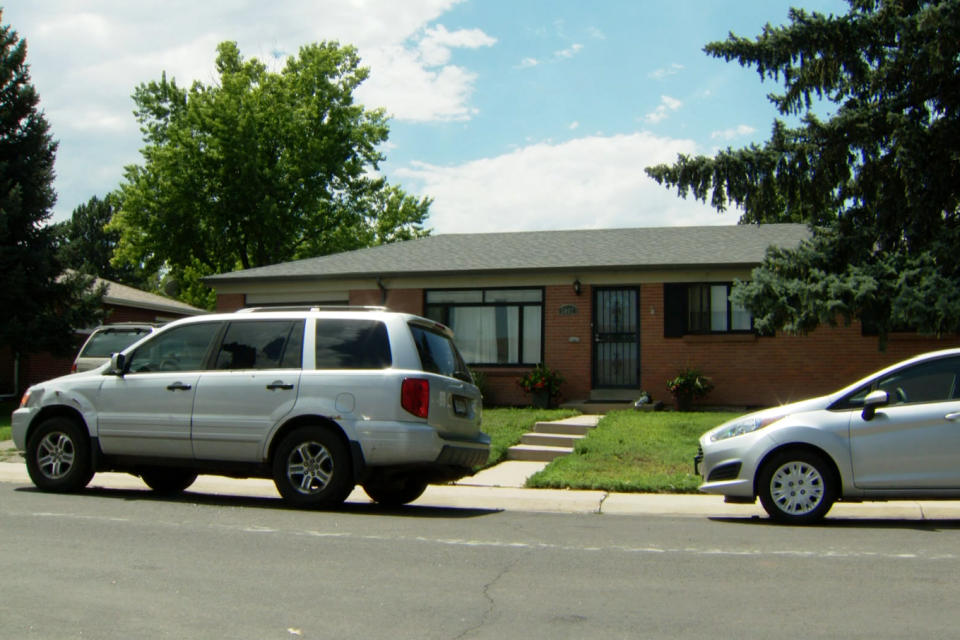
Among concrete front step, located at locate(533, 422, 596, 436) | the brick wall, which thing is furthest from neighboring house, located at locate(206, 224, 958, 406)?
concrete front step, located at locate(533, 422, 596, 436)

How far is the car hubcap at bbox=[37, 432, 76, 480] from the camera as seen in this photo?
10.1 meters

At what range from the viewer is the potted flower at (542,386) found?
2005 cm

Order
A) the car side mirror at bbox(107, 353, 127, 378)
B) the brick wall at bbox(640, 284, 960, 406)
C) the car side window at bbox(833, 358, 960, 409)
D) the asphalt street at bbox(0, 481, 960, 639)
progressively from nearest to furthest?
the asphalt street at bbox(0, 481, 960, 639), the car side window at bbox(833, 358, 960, 409), the car side mirror at bbox(107, 353, 127, 378), the brick wall at bbox(640, 284, 960, 406)

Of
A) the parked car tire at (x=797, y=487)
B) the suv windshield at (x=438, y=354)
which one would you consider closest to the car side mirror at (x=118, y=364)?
the suv windshield at (x=438, y=354)

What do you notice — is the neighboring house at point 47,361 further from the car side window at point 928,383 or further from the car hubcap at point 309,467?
the car side window at point 928,383

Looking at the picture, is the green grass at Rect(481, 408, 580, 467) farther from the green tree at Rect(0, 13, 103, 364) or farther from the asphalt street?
the green tree at Rect(0, 13, 103, 364)

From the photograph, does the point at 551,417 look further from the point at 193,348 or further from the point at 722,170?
the point at 193,348

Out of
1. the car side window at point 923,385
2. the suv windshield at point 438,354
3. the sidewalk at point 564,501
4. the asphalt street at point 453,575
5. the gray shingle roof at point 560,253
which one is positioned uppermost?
the gray shingle roof at point 560,253

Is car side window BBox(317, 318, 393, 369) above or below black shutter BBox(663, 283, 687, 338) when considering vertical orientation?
below

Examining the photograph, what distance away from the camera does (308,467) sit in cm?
915

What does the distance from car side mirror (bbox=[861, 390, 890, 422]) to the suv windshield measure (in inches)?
152

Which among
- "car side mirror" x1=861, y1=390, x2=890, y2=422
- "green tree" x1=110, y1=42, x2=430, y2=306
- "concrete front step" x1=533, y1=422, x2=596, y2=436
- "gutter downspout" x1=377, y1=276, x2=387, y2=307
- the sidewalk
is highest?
"green tree" x1=110, y1=42, x2=430, y2=306

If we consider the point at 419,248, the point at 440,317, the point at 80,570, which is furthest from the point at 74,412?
the point at 419,248

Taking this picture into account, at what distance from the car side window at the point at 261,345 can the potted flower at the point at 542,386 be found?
35.7 feet
